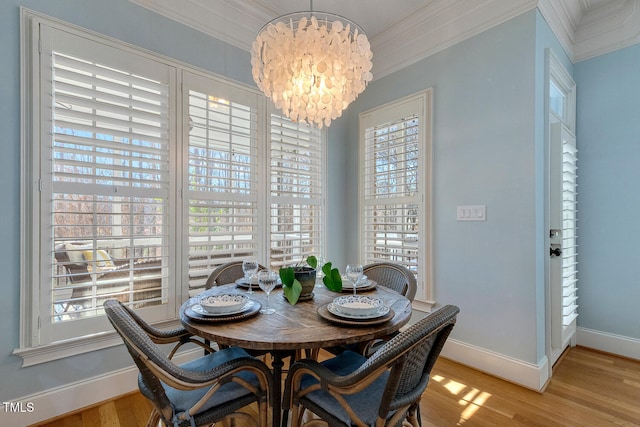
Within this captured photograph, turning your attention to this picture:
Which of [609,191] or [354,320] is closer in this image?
[354,320]

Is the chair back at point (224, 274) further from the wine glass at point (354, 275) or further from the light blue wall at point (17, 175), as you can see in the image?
the wine glass at point (354, 275)

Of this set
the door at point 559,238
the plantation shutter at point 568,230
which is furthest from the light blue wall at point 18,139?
the plantation shutter at point 568,230

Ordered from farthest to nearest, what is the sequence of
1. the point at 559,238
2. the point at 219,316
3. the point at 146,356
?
the point at 559,238 → the point at 219,316 → the point at 146,356

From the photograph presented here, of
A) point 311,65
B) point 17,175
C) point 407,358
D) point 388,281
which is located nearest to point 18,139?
point 17,175

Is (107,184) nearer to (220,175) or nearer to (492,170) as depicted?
(220,175)

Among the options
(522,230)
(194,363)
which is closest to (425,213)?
(522,230)

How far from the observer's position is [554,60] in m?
2.34

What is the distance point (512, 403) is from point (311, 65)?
2.44m

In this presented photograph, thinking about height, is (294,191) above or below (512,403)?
above

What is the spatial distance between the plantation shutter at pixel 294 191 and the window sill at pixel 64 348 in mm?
1347

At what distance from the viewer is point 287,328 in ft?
4.05

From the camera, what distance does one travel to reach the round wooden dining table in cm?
112

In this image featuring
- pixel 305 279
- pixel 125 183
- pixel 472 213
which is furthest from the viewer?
pixel 472 213

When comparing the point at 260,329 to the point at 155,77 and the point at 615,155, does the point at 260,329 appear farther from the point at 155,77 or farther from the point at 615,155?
the point at 615,155
